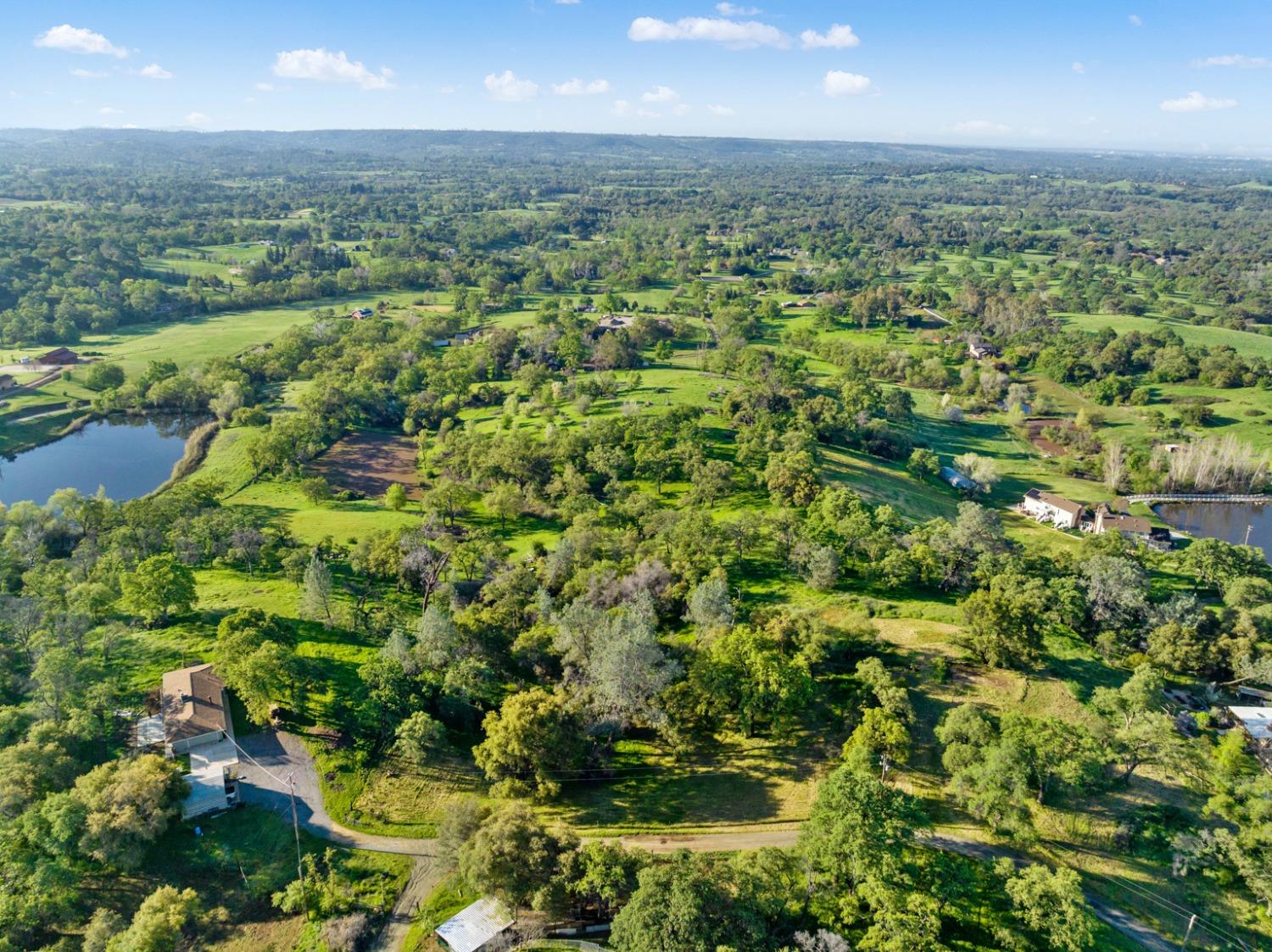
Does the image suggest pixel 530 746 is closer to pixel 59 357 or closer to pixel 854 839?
pixel 854 839

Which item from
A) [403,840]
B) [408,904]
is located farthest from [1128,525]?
[408,904]

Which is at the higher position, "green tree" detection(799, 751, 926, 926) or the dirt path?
"green tree" detection(799, 751, 926, 926)

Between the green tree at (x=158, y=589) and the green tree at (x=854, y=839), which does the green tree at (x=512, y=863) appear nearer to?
the green tree at (x=854, y=839)

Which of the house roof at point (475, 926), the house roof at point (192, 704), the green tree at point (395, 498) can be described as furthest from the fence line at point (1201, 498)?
the house roof at point (192, 704)

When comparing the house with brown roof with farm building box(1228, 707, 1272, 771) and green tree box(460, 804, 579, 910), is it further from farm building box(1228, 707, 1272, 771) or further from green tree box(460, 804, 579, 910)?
farm building box(1228, 707, 1272, 771)

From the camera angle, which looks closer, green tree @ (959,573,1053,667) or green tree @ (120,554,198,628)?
green tree @ (959,573,1053,667)

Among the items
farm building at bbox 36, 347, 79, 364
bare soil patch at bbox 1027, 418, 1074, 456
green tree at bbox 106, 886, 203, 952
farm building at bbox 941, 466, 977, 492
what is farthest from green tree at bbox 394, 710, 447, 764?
farm building at bbox 36, 347, 79, 364

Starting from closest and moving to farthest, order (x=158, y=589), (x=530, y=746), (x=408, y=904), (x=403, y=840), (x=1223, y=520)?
(x=408, y=904), (x=403, y=840), (x=530, y=746), (x=158, y=589), (x=1223, y=520)
